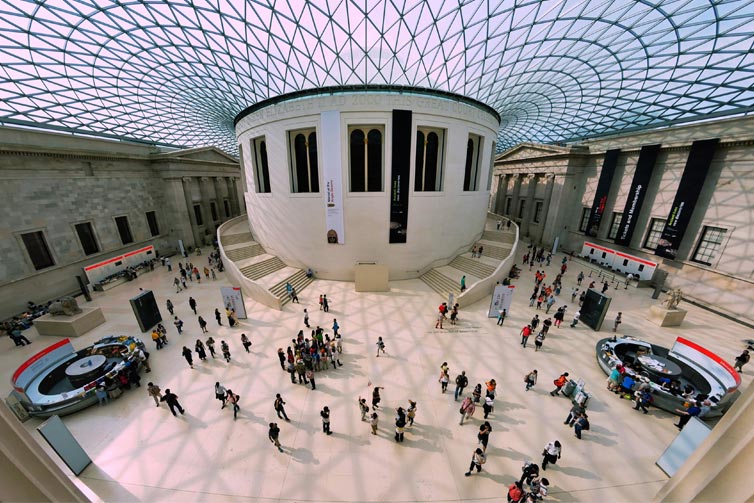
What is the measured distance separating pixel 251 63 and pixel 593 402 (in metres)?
32.8

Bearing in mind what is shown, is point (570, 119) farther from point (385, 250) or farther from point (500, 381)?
point (500, 381)

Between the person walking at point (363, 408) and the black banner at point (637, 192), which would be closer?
the person walking at point (363, 408)

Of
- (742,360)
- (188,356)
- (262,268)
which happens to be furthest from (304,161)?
(742,360)

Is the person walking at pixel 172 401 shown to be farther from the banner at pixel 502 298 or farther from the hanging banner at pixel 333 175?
the banner at pixel 502 298

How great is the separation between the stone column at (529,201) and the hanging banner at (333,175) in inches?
1053

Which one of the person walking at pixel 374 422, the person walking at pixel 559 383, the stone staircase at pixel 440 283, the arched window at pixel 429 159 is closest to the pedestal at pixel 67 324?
the person walking at pixel 374 422

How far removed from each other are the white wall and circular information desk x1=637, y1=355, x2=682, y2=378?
43.9 ft

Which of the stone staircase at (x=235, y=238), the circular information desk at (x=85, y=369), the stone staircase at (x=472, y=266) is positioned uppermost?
the stone staircase at (x=235, y=238)

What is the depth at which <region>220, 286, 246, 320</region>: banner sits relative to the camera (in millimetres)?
15084

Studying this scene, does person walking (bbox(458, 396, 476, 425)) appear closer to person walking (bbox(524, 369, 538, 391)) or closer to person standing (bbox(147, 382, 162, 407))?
person walking (bbox(524, 369, 538, 391))

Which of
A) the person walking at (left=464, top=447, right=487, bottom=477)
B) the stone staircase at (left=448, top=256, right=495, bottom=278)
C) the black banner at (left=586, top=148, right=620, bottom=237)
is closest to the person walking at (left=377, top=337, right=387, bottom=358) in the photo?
the person walking at (left=464, top=447, right=487, bottom=477)

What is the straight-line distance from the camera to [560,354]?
12.6 m

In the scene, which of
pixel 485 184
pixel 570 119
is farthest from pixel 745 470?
pixel 570 119

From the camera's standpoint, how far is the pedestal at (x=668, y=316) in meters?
15.0
